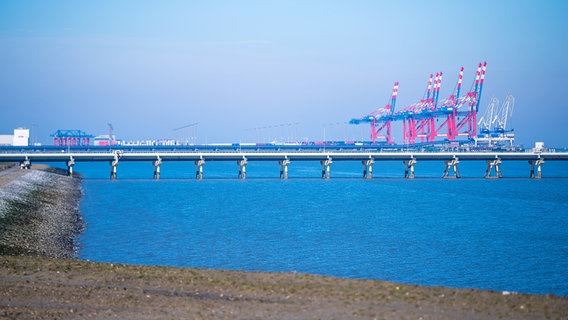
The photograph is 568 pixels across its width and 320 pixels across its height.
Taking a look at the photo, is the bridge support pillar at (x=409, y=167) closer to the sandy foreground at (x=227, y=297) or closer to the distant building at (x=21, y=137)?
the sandy foreground at (x=227, y=297)

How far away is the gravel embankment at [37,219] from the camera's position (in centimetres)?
2503

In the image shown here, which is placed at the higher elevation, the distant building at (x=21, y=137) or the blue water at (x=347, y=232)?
the distant building at (x=21, y=137)

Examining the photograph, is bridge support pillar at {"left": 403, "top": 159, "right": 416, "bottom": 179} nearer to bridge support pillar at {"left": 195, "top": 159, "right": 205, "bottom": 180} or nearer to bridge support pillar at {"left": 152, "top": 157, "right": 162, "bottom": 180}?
bridge support pillar at {"left": 195, "top": 159, "right": 205, "bottom": 180}

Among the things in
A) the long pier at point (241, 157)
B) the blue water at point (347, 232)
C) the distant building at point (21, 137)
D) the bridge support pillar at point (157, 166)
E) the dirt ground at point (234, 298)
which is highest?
the distant building at point (21, 137)

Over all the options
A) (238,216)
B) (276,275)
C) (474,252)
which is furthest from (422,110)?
(276,275)

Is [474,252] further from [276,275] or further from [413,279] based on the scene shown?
[276,275]

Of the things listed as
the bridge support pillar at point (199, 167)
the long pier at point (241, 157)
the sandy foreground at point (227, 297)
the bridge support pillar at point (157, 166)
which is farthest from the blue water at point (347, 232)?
the bridge support pillar at point (199, 167)

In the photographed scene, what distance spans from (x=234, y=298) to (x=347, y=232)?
2075cm

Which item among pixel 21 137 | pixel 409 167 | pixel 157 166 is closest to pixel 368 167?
pixel 409 167

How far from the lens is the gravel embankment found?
2503 centimetres

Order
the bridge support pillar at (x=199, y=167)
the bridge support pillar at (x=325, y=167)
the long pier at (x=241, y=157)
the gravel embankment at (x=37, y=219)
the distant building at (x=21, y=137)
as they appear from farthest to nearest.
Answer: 1. the distant building at (x=21, y=137)
2. the bridge support pillar at (x=325, y=167)
3. the bridge support pillar at (x=199, y=167)
4. the long pier at (x=241, y=157)
5. the gravel embankment at (x=37, y=219)

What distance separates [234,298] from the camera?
14148 millimetres

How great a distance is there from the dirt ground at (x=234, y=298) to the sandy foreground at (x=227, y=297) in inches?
0.7

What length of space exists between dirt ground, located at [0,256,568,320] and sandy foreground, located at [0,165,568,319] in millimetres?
17
